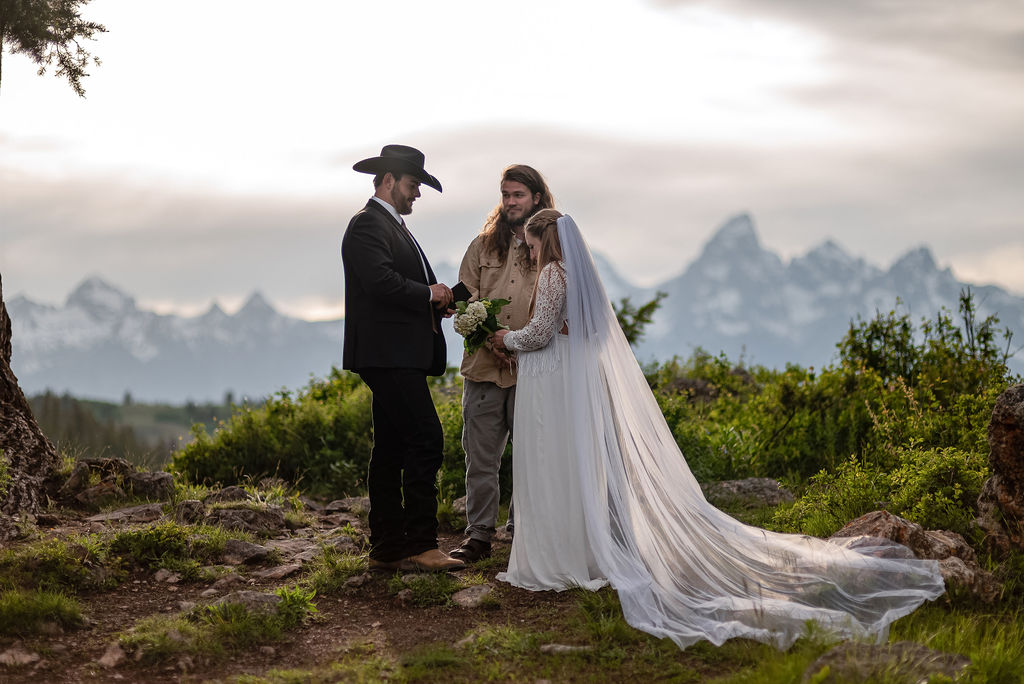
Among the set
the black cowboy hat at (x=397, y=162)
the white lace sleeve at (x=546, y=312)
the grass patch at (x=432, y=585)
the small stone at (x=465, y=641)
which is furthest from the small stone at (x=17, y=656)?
the black cowboy hat at (x=397, y=162)

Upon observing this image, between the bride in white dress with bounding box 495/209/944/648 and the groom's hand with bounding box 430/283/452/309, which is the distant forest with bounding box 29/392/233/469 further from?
the bride in white dress with bounding box 495/209/944/648

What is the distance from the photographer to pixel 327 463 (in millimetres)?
10750

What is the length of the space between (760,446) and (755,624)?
A: 5477 mm

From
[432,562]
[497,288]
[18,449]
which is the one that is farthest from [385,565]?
[18,449]

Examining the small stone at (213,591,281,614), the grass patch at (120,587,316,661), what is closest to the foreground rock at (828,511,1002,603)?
the grass patch at (120,587,316,661)

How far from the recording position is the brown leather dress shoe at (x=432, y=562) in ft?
19.4

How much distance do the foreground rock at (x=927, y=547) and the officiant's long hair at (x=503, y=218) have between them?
2.98 metres

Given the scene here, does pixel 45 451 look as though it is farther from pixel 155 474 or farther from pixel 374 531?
pixel 374 531

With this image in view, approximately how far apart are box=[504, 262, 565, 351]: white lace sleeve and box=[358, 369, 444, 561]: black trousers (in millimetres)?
759

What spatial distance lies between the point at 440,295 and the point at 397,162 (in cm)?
97

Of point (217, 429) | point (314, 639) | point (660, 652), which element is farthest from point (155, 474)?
point (660, 652)

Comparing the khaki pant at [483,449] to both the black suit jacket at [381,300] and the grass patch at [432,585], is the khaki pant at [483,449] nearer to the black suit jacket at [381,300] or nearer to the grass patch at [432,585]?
the grass patch at [432,585]

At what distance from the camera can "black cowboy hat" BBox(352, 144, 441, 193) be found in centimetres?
601

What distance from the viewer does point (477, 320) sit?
6184mm
